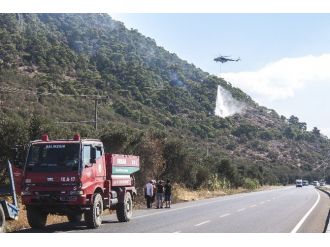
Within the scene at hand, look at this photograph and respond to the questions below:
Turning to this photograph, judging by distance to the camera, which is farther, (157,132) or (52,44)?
(52,44)

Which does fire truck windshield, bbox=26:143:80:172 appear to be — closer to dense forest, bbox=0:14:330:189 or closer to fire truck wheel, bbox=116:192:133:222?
fire truck wheel, bbox=116:192:133:222

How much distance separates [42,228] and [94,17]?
133267 millimetres

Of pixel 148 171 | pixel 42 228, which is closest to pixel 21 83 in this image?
pixel 148 171

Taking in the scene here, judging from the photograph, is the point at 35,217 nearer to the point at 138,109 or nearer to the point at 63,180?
the point at 63,180

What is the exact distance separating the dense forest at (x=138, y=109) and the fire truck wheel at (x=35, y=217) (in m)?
5.74

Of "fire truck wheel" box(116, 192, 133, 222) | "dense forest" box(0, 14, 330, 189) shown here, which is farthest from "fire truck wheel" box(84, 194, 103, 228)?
"dense forest" box(0, 14, 330, 189)

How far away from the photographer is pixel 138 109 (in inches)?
3524

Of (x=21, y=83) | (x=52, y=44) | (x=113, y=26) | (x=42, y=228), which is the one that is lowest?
(x=42, y=228)

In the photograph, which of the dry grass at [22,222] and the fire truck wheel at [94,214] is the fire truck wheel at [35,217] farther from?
the fire truck wheel at [94,214]

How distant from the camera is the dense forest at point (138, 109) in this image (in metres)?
36.1

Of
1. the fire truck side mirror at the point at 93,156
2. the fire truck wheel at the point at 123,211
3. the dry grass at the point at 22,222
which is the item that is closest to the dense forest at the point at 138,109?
the dry grass at the point at 22,222

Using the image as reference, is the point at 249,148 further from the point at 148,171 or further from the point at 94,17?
the point at 148,171

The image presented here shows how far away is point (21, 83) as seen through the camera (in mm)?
72938

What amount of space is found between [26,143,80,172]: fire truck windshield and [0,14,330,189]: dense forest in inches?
239
